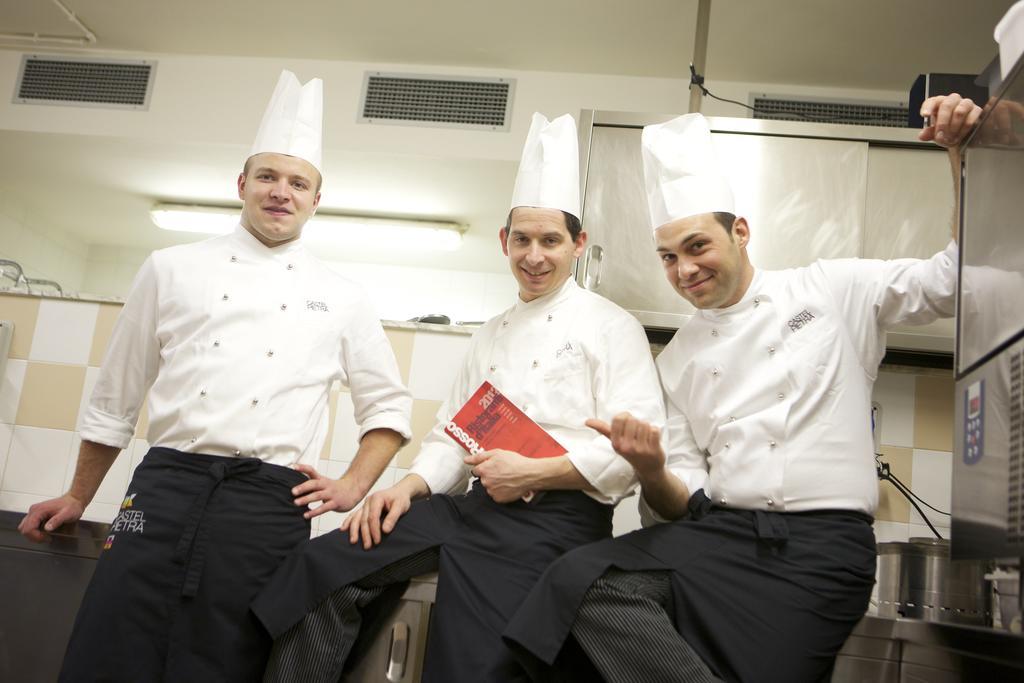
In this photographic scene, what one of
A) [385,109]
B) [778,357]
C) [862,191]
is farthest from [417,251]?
[778,357]

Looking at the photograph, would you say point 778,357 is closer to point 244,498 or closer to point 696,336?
point 696,336

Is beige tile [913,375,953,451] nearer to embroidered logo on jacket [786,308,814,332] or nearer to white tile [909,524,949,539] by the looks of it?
white tile [909,524,949,539]

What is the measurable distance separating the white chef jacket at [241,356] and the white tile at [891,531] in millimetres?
1486

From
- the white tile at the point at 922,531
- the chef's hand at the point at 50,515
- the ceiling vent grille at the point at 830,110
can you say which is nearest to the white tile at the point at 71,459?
the chef's hand at the point at 50,515

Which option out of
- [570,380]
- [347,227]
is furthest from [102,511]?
[347,227]

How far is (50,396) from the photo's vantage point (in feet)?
8.98

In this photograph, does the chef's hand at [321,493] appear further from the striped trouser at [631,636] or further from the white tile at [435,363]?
the white tile at [435,363]

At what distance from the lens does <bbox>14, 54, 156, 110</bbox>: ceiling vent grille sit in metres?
3.89

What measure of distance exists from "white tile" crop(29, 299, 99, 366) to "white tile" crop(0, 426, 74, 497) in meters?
0.24

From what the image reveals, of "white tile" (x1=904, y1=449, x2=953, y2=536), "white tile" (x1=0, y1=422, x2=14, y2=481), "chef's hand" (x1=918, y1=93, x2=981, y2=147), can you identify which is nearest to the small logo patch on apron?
"white tile" (x1=0, y1=422, x2=14, y2=481)

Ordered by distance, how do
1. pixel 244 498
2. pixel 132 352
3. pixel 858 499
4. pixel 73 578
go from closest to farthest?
pixel 858 499 < pixel 244 498 < pixel 132 352 < pixel 73 578

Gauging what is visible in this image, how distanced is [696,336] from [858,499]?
0.48 m

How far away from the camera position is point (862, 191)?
2703mm

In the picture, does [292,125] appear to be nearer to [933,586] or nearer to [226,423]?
[226,423]
